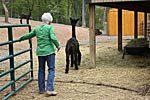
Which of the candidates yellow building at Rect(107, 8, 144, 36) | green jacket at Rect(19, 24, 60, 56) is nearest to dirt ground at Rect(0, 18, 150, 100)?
green jacket at Rect(19, 24, 60, 56)

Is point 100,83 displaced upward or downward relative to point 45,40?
downward

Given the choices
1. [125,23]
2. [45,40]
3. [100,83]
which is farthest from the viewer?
→ [125,23]

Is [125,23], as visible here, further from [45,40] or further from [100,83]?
[45,40]

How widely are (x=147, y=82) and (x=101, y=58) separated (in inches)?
188

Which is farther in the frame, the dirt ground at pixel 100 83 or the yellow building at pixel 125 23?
the yellow building at pixel 125 23

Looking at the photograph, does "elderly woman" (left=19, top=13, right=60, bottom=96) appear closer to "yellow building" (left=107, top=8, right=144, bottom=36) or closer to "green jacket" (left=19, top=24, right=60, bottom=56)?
"green jacket" (left=19, top=24, right=60, bottom=56)

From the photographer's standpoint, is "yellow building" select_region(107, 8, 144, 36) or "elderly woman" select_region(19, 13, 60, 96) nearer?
"elderly woman" select_region(19, 13, 60, 96)

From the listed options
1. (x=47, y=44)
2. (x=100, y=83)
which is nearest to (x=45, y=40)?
(x=47, y=44)

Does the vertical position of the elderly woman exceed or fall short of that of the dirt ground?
it exceeds it

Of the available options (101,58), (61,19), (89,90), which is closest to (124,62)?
(101,58)

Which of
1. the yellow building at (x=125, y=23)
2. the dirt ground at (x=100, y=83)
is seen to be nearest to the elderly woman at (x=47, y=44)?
the dirt ground at (x=100, y=83)

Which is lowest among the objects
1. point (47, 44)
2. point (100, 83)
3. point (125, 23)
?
point (100, 83)

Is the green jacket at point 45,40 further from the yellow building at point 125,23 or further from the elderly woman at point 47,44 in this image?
the yellow building at point 125,23

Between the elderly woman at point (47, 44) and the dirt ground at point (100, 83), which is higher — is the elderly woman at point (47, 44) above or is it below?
above
